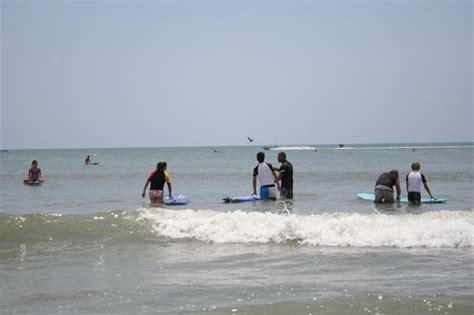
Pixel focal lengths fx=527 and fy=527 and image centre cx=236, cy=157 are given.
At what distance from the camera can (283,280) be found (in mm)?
6691

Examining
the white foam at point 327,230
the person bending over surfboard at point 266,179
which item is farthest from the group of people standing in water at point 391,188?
the white foam at point 327,230

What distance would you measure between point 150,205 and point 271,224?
5.97 meters

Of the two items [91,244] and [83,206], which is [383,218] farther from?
[83,206]

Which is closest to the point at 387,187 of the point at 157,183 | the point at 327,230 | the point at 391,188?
the point at 391,188

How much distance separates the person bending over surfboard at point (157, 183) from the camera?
572 inches

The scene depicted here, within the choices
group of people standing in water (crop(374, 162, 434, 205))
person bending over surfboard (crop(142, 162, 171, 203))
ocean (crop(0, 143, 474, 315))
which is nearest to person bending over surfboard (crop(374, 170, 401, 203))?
group of people standing in water (crop(374, 162, 434, 205))

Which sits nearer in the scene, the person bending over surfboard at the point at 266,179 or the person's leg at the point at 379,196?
the person bending over surfboard at the point at 266,179

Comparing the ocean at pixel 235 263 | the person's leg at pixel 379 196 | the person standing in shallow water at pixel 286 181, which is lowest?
the ocean at pixel 235 263

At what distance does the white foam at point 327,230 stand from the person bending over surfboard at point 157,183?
3130 mm

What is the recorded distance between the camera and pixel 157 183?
48.3 feet

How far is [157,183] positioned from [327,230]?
637cm

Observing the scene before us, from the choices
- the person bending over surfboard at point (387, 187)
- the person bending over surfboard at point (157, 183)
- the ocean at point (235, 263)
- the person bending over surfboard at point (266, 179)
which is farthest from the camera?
the person bending over surfboard at point (387, 187)

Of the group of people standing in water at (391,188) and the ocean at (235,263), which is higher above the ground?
the group of people standing in water at (391,188)

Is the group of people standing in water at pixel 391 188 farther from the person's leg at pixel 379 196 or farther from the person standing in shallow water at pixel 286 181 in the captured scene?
the person standing in shallow water at pixel 286 181
